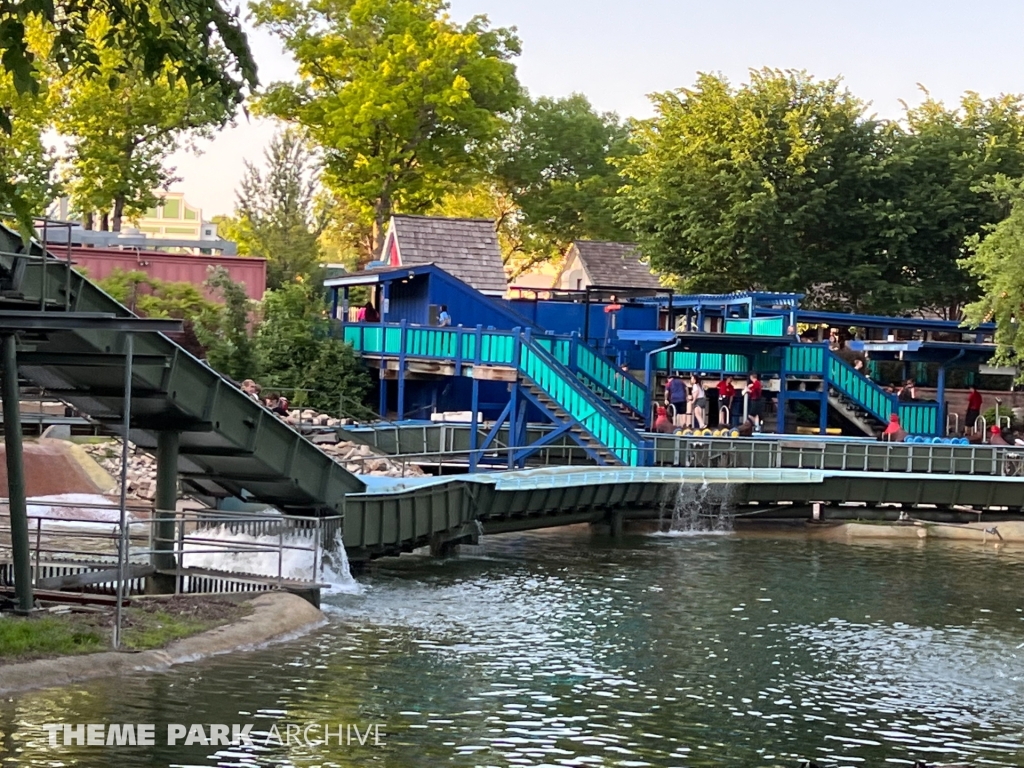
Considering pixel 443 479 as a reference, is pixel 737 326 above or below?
above

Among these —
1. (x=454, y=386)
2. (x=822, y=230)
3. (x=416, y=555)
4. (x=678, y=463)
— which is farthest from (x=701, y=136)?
(x=416, y=555)

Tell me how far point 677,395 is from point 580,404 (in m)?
8.55

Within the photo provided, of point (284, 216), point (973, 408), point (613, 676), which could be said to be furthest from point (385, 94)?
point (613, 676)

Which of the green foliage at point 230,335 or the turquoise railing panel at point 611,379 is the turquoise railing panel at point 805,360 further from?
the green foliage at point 230,335

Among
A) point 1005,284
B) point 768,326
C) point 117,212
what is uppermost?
point 117,212

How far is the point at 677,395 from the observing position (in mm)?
50125

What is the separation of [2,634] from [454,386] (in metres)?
32.7

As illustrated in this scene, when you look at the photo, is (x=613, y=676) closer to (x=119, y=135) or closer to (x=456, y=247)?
(x=456, y=247)

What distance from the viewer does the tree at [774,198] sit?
63.0 metres

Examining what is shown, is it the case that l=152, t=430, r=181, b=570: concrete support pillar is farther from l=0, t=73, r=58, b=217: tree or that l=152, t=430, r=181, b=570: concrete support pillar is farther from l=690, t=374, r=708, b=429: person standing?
l=0, t=73, r=58, b=217: tree

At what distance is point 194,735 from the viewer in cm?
1703

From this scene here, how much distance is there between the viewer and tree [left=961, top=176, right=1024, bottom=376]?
47562mm

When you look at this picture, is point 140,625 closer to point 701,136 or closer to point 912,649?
→ point 912,649

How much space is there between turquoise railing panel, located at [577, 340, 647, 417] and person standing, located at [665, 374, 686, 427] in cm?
115
